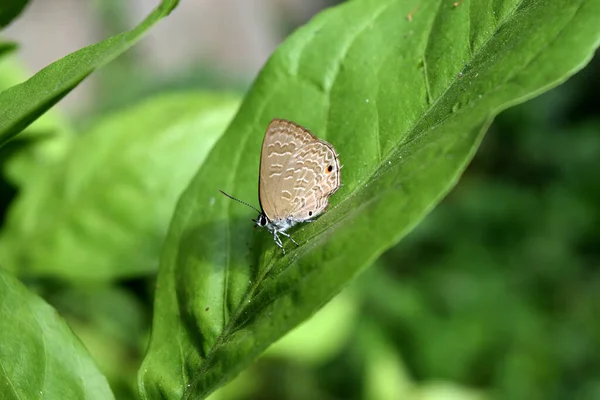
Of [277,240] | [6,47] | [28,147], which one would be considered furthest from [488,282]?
[6,47]

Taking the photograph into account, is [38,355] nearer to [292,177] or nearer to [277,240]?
[277,240]

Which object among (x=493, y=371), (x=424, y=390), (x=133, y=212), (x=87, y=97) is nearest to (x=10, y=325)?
(x=133, y=212)

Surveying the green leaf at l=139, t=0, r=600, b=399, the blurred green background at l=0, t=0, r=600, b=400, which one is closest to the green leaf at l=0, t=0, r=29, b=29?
the green leaf at l=139, t=0, r=600, b=399

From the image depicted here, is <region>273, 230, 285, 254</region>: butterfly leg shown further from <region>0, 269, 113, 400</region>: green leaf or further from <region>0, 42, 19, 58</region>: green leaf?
<region>0, 42, 19, 58</region>: green leaf

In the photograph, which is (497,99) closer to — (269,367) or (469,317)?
(269,367)

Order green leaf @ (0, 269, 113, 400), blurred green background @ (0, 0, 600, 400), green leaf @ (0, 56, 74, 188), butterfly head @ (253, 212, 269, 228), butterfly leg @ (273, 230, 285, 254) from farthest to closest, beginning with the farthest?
blurred green background @ (0, 0, 600, 400) → green leaf @ (0, 56, 74, 188) → butterfly head @ (253, 212, 269, 228) → butterfly leg @ (273, 230, 285, 254) → green leaf @ (0, 269, 113, 400)

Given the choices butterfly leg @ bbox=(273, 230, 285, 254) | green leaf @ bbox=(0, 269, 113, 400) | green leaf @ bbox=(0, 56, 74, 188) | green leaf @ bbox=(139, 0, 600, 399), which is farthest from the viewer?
green leaf @ bbox=(0, 56, 74, 188)

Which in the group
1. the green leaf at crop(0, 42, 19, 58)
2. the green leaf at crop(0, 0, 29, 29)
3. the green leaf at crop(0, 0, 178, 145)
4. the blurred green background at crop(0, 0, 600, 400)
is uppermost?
the green leaf at crop(0, 0, 29, 29)

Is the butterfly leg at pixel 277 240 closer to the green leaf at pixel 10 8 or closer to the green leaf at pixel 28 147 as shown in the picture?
the green leaf at pixel 10 8
